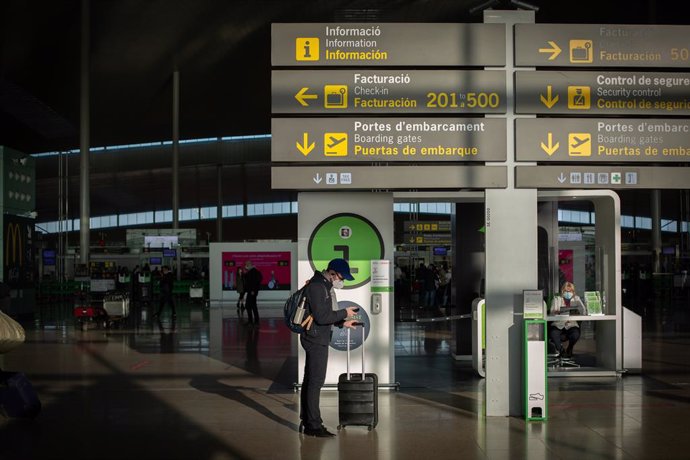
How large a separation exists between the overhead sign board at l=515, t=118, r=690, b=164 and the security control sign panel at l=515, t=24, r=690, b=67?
2.05 feet

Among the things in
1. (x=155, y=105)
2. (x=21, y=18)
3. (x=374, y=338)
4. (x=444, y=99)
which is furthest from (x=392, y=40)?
(x=155, y=105)

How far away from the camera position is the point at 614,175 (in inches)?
359

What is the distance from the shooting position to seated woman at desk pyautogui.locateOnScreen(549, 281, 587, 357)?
12.4 metres

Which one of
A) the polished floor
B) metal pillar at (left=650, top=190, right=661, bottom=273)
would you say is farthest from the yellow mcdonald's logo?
metal pillar at (left=650, top=190, right=661, bottom=273)

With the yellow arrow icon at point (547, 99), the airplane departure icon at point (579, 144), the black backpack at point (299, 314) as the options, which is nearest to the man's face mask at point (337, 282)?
the black backpack at point (299, 314)

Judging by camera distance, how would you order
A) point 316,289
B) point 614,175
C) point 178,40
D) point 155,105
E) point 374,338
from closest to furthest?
1. point 316,289
2. point 614,175
3. point 374,338
4. point 178,40
5. point 155,105

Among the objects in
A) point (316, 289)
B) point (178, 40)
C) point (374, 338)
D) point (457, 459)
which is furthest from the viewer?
point (178, 40)

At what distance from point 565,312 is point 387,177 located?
188 inches

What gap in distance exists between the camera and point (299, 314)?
26.3 feet

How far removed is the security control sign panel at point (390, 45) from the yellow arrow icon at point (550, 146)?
956 mm

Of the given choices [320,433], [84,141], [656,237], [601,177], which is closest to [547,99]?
[601,177]

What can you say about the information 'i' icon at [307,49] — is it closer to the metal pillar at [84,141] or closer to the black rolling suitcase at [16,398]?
the black rolling suitcase at [16,398]

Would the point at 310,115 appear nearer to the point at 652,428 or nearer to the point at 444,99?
the point at 444,99

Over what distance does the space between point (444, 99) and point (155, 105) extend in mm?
40761
